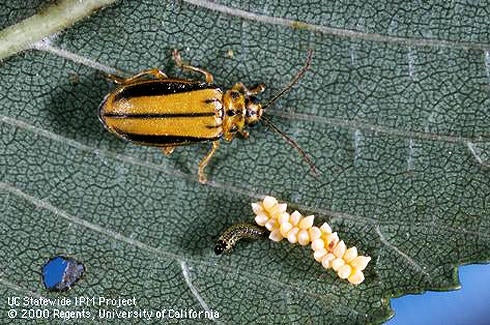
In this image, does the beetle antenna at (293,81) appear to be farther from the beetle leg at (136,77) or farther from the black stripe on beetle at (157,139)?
the beetle leg at (136,77)

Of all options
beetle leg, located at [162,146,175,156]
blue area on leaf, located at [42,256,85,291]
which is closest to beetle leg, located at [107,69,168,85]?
beetle leg, located at [162,146,175,156]

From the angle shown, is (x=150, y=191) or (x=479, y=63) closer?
(x=479, y=63)

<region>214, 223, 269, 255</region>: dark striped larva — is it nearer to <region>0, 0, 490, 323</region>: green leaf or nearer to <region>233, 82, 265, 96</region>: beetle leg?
<region>0, 0, 490, 323</region>: green leaf

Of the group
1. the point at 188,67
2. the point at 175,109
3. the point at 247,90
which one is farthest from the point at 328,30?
the point at 175,109

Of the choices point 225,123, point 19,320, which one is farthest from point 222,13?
point 19,320

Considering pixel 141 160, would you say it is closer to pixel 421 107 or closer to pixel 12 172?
pixel 12 172

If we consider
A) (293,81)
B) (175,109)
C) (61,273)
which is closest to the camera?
(175,109)

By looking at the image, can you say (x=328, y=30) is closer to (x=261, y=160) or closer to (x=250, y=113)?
(x=250, y=113)
